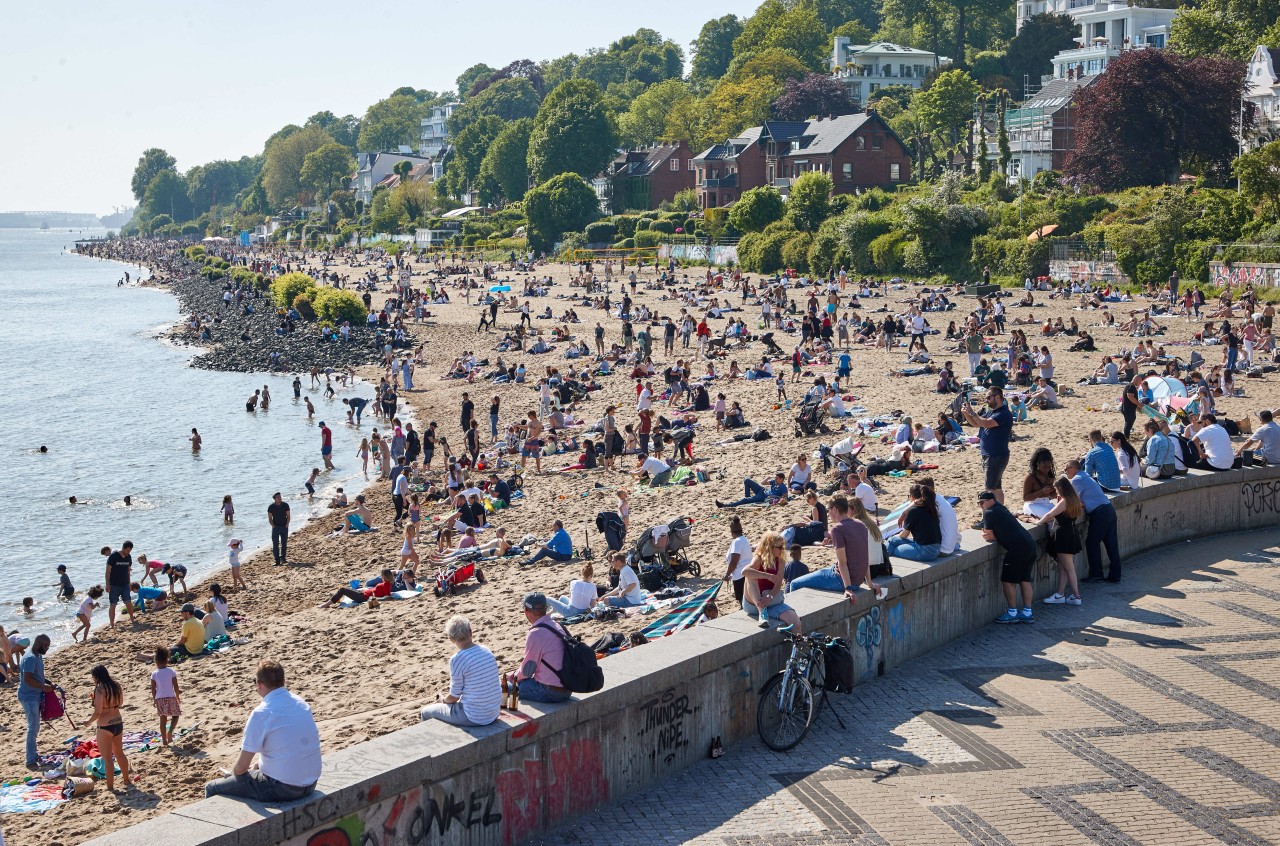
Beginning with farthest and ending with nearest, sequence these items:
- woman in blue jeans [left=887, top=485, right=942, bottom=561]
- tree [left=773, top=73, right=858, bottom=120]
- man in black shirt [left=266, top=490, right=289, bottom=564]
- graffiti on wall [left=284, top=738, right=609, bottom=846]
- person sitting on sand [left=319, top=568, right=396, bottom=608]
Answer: tree [left=773, top=73, right=858, bottom=120], man in black shirt [left=266, top=490, right=289, bottom=564], person sitting on sand [left=319, top=568, right=396, bottom=608], woman in blue jeans [left=887, top=485, right=942, bottom=561], graffiti on wall [left=284, top=738, right=609, bottom=846]

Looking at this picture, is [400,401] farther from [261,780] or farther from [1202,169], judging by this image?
[1202,169]

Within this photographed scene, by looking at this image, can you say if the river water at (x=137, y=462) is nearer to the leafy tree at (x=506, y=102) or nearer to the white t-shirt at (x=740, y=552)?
the white t-shirt at (x=740, y=552)

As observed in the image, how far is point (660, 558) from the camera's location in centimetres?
1611

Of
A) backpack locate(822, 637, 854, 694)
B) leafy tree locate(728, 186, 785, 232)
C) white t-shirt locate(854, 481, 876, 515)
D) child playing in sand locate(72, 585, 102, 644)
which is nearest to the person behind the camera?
backpack locate(822, 637, 854, 694)

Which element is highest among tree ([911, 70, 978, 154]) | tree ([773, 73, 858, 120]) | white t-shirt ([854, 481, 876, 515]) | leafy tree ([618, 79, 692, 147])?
leafy tree ([618, 79, 692, 147])

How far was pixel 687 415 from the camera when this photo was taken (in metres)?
31.2

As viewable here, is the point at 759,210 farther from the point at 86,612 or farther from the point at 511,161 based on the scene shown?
the point at 86,612

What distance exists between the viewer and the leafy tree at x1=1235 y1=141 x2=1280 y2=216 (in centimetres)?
4816

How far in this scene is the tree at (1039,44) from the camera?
102312 millimetres

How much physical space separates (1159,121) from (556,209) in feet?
153

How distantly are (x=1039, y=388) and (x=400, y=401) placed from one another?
898 inches

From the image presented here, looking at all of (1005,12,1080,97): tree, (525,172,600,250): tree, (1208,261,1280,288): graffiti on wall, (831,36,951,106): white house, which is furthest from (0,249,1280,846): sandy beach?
(831,36,951,106): white house

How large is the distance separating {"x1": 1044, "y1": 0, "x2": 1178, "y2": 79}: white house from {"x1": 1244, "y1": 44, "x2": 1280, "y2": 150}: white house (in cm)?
2397

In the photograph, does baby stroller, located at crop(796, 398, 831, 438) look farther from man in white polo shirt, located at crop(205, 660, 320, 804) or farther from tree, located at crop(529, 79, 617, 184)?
tree, located at crop(529, 79, 617, 184)
